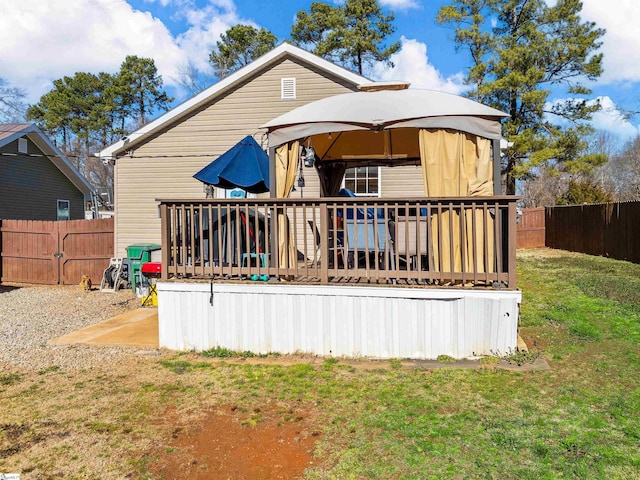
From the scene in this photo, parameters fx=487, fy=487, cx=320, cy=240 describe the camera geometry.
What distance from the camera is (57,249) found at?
11609 mm

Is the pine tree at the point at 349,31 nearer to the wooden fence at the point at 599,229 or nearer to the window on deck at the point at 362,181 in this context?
the wooden fence at the point at 599,229

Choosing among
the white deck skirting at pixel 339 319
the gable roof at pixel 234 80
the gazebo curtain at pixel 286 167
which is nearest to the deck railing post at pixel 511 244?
the white deck skirting at pixel 339 319

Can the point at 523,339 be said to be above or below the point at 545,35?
below

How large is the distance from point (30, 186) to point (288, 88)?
11.9 meters

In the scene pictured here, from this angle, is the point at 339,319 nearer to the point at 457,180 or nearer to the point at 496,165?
the point at 457,180

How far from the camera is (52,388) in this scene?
4.21 meters

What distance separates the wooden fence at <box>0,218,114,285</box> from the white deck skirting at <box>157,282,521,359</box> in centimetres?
720

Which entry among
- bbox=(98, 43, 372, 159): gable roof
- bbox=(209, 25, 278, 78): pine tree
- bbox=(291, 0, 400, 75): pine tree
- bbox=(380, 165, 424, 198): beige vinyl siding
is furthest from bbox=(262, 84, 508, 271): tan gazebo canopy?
bbox=(209, 25, 278, 78): pine tree

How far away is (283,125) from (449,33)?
22958 mm

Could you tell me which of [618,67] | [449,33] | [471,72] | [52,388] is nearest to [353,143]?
[52,388]

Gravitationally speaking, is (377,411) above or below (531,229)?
below

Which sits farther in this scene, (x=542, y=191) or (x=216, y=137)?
(x=542, y=191)

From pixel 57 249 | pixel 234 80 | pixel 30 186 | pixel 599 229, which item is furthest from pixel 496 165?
pixel 30 186

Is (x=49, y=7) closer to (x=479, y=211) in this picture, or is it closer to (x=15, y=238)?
(x=15, y=238)
